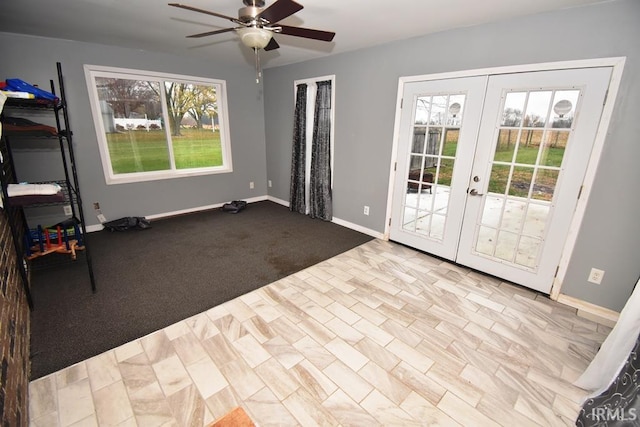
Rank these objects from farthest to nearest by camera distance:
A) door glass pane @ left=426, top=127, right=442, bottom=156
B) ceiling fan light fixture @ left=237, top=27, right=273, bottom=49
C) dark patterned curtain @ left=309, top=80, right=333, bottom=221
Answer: dark patterned curtain @ left=309, top=80, right=333, bottom=221
door glass pane @ left=426, top=127, right=442, bottom=156
ceiling fan light fixture @ left=237, top=27, right=273, bottom=49

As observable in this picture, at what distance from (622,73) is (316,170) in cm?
324

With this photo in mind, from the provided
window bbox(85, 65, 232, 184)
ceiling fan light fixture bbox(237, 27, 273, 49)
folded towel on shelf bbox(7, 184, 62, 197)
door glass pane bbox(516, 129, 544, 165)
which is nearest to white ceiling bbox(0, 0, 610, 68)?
ceiling fan light fixture bbox(237, 27, 273, 49)

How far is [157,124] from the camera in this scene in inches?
164

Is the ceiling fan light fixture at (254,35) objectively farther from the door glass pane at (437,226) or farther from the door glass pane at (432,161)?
the door glass pane at (437,226)

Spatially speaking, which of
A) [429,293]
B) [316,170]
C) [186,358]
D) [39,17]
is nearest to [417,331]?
[429,293]

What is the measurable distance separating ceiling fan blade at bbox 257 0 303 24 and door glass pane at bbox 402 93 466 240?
187 cm

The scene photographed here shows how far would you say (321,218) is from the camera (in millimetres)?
4453

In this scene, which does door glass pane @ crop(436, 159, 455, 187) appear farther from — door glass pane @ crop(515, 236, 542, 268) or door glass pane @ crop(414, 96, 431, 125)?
door glass pane @ crop(515, 236, 542, 268)

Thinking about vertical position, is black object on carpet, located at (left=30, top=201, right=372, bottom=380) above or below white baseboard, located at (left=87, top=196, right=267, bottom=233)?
below

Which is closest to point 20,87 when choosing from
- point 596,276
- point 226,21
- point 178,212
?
point 226,21

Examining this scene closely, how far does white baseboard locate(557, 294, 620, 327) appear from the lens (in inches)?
88.7

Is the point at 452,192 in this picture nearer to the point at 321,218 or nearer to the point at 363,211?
the point at 363,211

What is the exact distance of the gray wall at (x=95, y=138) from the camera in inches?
124

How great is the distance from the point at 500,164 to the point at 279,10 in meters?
2.29
